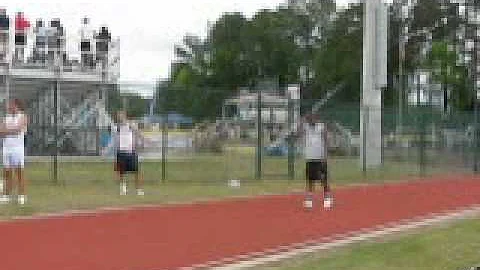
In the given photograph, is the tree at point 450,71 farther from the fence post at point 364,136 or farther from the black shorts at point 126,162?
the black shorts at point 126,162

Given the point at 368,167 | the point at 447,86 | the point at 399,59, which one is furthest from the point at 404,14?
the point at 368,167

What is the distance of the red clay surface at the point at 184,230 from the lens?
35.3 feet

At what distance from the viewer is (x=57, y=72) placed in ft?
109

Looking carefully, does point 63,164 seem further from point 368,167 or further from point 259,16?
point 259,16

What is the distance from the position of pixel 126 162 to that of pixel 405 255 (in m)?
9.76

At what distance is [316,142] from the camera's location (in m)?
17.7

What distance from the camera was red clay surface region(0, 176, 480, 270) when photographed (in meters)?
10.8

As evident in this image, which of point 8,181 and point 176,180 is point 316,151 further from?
point 176,180

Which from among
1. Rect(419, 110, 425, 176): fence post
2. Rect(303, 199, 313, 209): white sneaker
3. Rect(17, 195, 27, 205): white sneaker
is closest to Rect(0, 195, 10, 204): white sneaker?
Rect(17, 195, 27, 205): white sneaker

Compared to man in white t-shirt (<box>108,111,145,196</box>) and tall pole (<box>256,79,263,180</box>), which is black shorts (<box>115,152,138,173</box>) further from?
tall pole (<box>256,79,263,180</box>)

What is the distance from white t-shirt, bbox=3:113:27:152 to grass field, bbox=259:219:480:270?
23.9 ft

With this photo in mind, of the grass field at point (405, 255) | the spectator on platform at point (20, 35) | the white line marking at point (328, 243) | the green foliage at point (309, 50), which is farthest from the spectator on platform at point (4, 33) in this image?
the green foliage at point (309, 50)

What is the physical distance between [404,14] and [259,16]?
30.2 meters

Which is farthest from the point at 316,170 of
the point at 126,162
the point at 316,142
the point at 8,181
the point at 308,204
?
the point at 8,181
